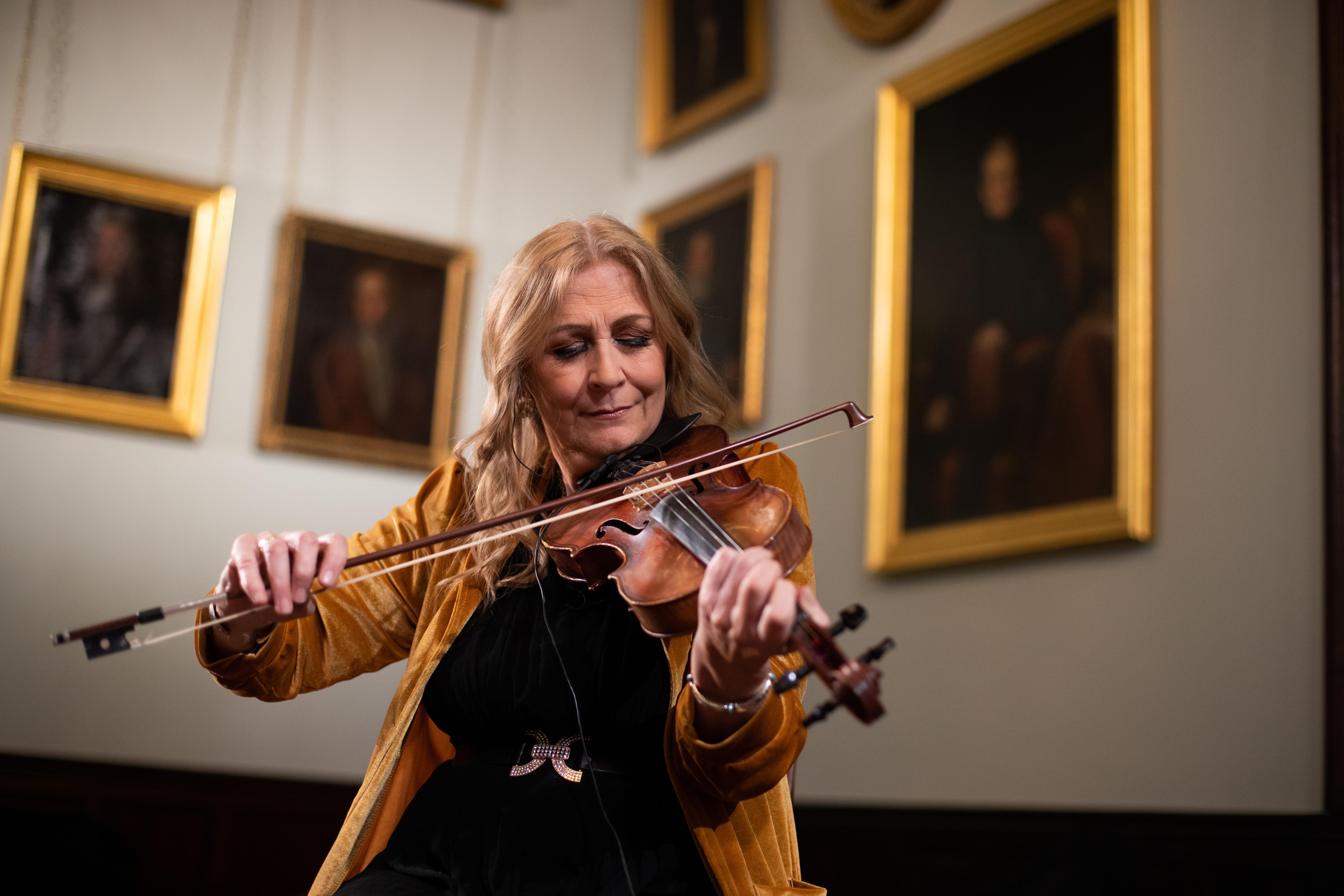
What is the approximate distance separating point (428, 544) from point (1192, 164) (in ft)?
7.57

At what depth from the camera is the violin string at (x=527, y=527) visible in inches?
70.1

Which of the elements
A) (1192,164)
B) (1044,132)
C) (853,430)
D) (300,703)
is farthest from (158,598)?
(1192,164)

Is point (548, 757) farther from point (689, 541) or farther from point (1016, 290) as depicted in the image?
point (1016, 290)

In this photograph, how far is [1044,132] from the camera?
3662mm

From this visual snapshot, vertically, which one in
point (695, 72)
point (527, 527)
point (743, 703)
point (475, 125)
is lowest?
point (743, 703)

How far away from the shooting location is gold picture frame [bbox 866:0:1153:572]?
325 centimetres

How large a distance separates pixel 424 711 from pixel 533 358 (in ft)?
1.93

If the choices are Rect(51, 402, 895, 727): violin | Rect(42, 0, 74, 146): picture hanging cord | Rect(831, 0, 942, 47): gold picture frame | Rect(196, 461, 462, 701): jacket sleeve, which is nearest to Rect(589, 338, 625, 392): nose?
Rect(51, 402, 895, 727): violin

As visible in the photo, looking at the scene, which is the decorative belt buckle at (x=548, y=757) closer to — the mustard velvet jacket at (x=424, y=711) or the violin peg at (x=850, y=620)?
the mustard velvet jacket at (x=424, y=711)

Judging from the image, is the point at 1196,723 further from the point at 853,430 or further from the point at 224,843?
the point at 224,843

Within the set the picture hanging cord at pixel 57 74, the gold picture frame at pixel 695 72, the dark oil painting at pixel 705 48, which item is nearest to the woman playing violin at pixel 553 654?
the gold picture frame at pixel 695 72

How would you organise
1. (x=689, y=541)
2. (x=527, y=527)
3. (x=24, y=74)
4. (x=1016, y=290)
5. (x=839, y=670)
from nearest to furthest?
1. (x=839, y=670)
2. (x=689, y=541)
3. (x=527, y=527)
4. (x=1016, y=290)
5. (x=24, y=74)

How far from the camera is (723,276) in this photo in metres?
4.71

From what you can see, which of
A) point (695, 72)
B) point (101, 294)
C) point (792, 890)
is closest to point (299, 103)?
point (101, 294)
